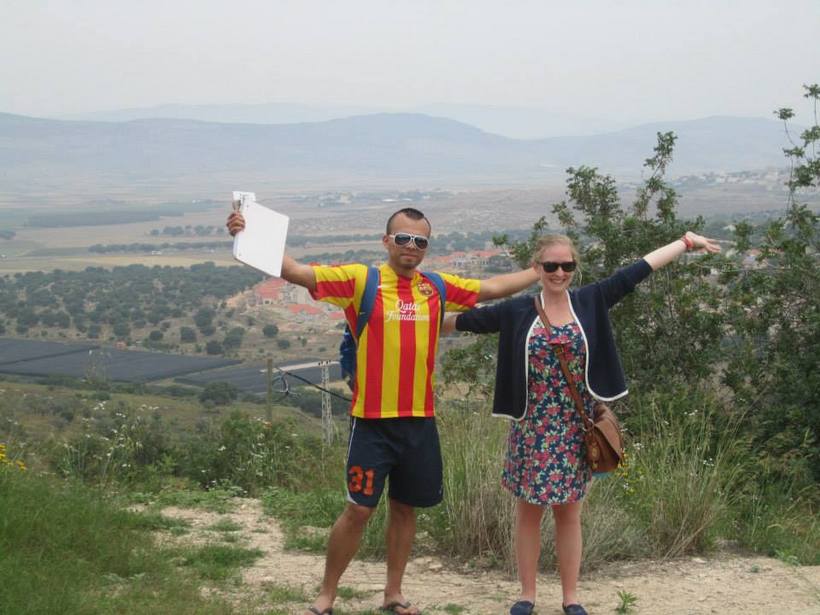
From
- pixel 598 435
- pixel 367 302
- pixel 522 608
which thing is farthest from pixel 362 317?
pixel 522 608

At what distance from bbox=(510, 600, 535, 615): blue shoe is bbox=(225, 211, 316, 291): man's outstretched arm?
165cm

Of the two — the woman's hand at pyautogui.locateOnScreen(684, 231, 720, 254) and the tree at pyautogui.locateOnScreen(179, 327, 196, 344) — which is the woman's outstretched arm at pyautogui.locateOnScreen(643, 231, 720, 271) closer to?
the woman's hand at pyautogui.locateOnScreen(684, 231, 720, 254)

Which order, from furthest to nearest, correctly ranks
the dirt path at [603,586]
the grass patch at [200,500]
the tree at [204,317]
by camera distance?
the tree at [204,317]
the grass patch at [200,500]
the dirt path at [603,586]

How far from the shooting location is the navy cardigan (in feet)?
14.0

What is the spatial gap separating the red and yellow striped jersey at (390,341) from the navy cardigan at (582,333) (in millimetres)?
259

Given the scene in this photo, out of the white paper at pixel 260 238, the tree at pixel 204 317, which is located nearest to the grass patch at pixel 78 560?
the white paper at pixel 260 238

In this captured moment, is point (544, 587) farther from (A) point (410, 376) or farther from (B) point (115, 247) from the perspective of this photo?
(B) point (115, 247)

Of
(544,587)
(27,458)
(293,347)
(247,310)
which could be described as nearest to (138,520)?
(27,458)

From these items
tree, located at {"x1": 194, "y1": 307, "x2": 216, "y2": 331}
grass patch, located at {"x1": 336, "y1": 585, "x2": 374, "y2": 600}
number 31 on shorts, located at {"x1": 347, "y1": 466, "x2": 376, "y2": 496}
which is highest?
number 31 on shorts, located at {"x1": 347, "y1": 466, "x2": 376, "y2": 496}

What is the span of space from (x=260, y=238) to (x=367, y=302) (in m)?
0.51

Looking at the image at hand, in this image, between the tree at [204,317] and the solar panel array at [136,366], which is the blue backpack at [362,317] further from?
the tree at [204,317]

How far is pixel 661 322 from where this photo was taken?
1134 centimetres

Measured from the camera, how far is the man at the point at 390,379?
4.20 metres

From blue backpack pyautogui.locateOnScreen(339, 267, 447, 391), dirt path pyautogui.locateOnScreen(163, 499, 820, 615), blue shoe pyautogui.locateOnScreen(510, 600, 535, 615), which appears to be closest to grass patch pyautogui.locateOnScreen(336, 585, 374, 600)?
dirt path pyautogui.locateOnScreen(163, 499, 820, 615)
